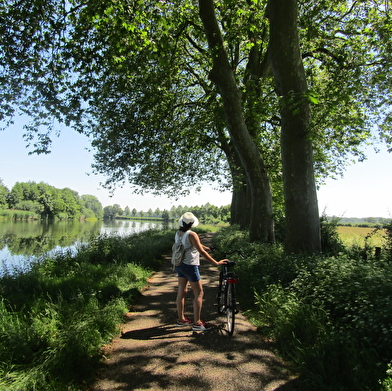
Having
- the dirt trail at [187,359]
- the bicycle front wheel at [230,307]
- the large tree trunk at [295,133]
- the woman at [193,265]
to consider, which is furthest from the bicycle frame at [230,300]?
the large tree trunk at [295,133]

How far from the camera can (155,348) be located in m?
3.87

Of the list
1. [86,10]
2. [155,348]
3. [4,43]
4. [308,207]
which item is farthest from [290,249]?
[4,43]

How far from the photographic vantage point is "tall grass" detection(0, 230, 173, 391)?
288cm

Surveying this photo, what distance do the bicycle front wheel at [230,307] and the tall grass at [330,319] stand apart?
21.6 inches

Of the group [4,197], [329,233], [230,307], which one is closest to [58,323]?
[230,307]

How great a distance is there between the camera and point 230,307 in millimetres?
4363

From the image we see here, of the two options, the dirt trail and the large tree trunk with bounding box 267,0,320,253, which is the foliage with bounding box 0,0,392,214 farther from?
the dirt trail

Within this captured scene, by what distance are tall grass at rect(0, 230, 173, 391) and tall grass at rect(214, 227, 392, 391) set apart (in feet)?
8.04

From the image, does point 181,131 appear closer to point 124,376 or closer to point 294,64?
point 294,64

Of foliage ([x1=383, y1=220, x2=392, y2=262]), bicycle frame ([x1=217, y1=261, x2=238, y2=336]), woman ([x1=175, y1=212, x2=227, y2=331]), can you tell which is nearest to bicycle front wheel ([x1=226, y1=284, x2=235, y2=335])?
bicycle frame ([x1=217, y1=261, x2=238, y2=336])

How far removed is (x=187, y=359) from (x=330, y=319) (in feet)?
6.61

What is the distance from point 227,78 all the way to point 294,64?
2.79 m

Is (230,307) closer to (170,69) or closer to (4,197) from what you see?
(170,69)

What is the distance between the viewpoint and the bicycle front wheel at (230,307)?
4.26 metres
